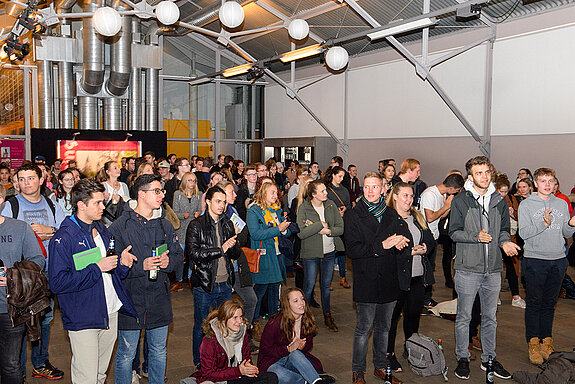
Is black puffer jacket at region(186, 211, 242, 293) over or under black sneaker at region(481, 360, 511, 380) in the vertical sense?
over

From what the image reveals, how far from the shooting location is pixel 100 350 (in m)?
3.54

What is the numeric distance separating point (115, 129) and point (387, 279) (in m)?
13.2

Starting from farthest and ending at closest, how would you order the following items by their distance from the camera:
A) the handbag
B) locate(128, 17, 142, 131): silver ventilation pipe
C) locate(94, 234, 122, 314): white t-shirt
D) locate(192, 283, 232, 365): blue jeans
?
1. locate(128, 17, 142, 131): silver ventilation pipe
2. the handbag
3. locate(192, 283, 232, 365): blue jeans
4. locate(94, 234, 122, 314): white t-shirt

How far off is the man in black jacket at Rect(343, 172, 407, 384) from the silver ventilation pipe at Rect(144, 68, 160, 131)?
43.6ft

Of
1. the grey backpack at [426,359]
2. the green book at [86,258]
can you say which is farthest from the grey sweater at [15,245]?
the grey backpack at [426,359]

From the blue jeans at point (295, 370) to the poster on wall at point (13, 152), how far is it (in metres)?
14.1

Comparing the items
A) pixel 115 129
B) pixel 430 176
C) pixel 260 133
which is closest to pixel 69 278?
pixel 430 176

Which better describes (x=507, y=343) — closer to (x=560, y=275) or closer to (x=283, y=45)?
(x=560, y=275)

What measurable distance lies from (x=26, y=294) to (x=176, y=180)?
4870 millimetres

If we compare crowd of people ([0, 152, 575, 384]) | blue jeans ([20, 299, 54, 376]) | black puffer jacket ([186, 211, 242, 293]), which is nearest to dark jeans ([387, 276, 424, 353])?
crowd of people ([0, 152, 575, 384])

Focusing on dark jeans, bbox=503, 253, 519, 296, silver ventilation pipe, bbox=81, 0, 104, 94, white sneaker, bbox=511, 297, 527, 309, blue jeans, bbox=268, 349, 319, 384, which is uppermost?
silver ventilation pipe, bbox=81, 0, 104, 94

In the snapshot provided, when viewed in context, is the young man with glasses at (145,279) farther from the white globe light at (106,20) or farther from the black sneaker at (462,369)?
the white globe light at (106,20)

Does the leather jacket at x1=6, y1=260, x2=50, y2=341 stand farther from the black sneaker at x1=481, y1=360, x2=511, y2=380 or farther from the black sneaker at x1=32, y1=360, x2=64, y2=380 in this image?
the black sneaker at x1=481, y1=360, x2=511, y2=380

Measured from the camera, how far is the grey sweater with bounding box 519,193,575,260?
483 cm
